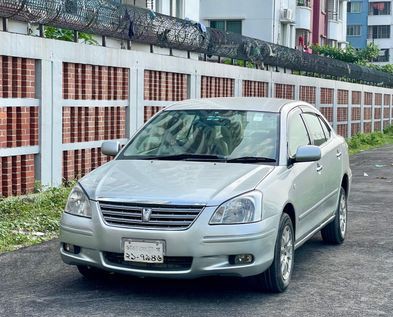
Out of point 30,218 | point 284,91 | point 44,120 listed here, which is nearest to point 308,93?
point 284,91

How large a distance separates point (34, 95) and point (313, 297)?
5972 mm

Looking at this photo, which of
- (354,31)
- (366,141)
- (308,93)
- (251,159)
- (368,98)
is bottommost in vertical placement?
(366,141)

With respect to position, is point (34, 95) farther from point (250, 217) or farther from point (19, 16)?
point (250, 217)

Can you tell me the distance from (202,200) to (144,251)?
1.92ft

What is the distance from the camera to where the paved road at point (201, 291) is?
6.19 metres

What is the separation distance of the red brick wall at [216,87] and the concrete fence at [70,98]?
0.24ft

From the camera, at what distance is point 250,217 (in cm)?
624

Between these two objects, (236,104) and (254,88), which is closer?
(236,104)

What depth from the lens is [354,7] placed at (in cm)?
8531

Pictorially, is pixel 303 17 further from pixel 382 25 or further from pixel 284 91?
pixel 382 25

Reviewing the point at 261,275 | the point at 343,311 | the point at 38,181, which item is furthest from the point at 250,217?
the point at 38,181

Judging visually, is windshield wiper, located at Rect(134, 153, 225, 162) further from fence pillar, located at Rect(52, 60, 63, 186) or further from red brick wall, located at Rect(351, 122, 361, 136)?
red brick wall, located at Rect(351, 122, 361, 136)

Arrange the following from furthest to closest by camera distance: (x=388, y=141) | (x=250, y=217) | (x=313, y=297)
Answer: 1. (x=388, y=141)
2. (x=313, y=297)
3. (x=250, y=217)

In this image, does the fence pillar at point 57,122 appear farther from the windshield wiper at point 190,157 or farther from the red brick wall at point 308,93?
the red brick wall at point 308,93
